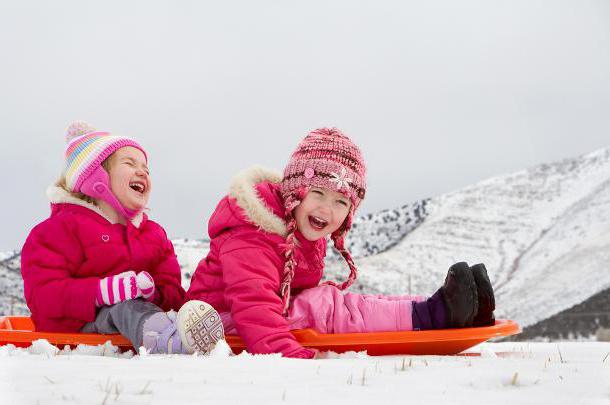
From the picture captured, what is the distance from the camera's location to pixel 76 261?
3557 mm

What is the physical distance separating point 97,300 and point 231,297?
32.5 inches

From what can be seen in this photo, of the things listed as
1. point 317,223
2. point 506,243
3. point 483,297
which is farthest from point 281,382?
point 506,243

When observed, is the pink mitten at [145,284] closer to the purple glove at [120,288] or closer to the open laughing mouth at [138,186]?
the purple glove at [120,288]

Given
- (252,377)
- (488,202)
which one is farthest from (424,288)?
(252,377)

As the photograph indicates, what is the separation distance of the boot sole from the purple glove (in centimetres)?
63

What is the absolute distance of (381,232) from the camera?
14.9 m

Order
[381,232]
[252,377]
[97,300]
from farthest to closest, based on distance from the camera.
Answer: [381,232], [97,300], [252,377]

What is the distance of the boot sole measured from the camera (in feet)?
9.30

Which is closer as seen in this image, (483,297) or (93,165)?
(483,297)

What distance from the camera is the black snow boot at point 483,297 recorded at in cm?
333

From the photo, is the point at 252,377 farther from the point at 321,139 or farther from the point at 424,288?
the point at 424,288

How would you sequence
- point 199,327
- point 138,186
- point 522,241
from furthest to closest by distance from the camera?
point 522,241
point 138,186
point 199,327

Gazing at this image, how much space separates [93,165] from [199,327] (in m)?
1.45

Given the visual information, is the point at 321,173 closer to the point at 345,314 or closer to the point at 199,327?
the point at 345,314
